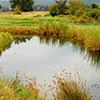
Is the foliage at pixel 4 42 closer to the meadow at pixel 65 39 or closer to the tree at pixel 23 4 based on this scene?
the meadow at pixel 65 39

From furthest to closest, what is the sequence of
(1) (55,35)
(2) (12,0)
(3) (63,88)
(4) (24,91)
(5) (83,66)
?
1. (2) (12,0)
2. (1) (55,35)
3. (5) (83,66)
4. (4) (24,91)
5. (3) (63,88)

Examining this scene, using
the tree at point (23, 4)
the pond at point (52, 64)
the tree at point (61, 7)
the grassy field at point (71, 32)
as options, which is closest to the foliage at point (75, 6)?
the tree at point (61, 7)

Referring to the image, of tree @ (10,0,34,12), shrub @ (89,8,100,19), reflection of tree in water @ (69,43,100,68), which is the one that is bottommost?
tree @ (10,0,34,12)

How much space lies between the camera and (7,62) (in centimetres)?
805

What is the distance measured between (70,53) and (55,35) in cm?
585

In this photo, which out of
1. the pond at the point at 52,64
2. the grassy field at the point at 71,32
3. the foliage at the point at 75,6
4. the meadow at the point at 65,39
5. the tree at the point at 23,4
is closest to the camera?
the meadow at the point at 65,39

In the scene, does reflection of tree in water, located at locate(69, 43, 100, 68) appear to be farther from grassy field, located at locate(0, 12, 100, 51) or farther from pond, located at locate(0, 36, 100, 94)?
grassy field, located at locate(0, 12, 100, 51)

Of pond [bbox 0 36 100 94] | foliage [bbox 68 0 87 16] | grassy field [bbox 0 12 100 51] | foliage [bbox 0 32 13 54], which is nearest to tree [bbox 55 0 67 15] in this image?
foliage [bbox 68 0 87 16]

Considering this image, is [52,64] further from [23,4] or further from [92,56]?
[23,4]

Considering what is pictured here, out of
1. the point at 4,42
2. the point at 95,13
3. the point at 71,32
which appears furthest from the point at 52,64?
the point at 95,13

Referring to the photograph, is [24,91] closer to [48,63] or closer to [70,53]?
[48,63]

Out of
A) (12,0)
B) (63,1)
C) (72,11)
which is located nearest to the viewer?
(72,11)

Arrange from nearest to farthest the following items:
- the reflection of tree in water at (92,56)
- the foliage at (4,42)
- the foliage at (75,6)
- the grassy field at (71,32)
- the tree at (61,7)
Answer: the reflection of tree in water at (92,56) → the grassy field at (71,32) → the foliage at (4,42) → the foliage at (75,6) → the tree at (61,7)

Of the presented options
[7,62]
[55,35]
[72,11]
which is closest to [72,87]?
[7,62]
